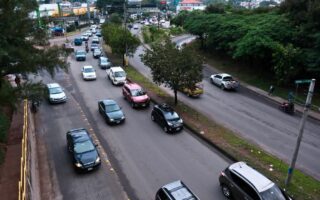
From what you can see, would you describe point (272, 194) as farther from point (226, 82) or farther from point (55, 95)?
point (226, 82)

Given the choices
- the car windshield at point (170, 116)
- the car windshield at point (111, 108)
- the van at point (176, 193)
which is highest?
the van at point (176, 193)

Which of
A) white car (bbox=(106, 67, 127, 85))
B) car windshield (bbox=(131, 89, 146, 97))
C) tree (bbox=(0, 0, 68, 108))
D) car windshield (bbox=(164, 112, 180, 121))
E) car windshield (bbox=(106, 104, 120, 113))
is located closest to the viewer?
tree (bbox=(0, 0, 68, 108))

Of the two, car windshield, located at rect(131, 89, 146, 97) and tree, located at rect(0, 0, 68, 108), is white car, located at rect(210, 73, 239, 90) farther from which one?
tree, located at rect(0, 0, 68, 108)

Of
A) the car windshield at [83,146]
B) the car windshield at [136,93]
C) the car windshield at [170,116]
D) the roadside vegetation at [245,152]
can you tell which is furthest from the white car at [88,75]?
the car windshield at [83,146]

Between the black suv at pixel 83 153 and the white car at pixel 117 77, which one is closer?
the black suv at pixel 83 153

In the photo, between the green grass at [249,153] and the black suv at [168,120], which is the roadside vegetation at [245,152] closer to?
the green grass at [249,153]

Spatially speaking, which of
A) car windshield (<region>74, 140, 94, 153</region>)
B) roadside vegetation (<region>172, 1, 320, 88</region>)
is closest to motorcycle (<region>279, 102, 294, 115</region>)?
roadside vegetation (<region>172, 1, 320, 88</region>)
